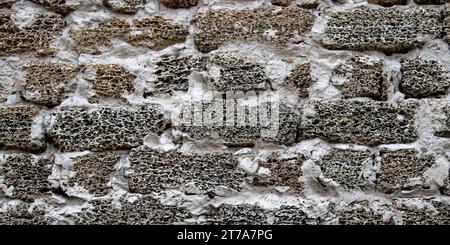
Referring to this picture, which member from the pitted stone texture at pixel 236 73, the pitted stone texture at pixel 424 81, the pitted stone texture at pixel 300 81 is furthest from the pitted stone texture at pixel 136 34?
the pitted stone texture at pixel 424 81

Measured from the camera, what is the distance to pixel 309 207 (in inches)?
79.0

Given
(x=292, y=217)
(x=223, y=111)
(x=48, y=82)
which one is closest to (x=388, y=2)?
(x=223, y=111)

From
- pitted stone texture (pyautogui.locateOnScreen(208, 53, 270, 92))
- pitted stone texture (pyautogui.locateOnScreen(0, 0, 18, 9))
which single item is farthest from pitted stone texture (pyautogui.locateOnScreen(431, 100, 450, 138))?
pitted stone texture (pyautogui.locateOnScreen(0, 0, 18, 9))

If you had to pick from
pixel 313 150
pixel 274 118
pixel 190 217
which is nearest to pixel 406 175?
pixel 313 150

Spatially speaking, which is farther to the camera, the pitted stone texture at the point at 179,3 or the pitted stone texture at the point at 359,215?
the pitted stone texture at the point at 179,3

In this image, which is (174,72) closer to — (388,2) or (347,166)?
(347,166)

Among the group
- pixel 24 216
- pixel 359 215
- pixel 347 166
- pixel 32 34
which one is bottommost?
pixel 24 216

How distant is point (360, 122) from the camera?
2061 mm

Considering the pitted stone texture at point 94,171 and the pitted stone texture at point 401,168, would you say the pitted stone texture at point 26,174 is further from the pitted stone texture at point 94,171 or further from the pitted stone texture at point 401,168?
the pitted stone texture at point 401,168

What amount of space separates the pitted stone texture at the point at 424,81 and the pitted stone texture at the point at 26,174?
1188 millimetres

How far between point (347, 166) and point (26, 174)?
1.03 metres

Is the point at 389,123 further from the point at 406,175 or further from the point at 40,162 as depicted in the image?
the point at 40,162

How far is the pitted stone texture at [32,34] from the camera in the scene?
2.14 metres
